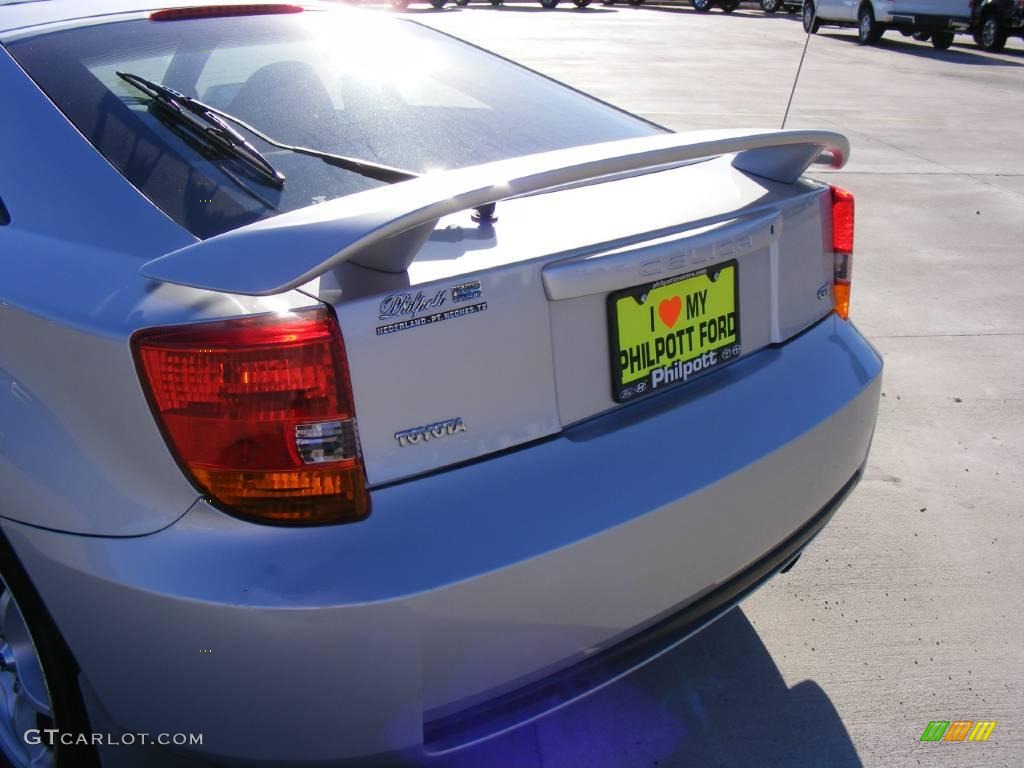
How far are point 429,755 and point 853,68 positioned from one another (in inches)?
683

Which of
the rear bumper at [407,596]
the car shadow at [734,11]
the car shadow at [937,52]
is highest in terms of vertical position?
the rear bumper at [407,596]

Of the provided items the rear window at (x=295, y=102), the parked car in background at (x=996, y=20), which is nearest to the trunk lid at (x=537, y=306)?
the rear window at (x=295, y=102)

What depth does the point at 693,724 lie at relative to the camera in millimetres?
2367

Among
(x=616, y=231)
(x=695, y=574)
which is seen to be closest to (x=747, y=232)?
(x=616, y=231)

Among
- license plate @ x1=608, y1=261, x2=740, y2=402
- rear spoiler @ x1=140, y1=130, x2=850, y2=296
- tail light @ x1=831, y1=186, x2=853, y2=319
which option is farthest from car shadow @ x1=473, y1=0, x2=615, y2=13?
rear spoiler @ x1=140, y1=130, x2=850, y2=296

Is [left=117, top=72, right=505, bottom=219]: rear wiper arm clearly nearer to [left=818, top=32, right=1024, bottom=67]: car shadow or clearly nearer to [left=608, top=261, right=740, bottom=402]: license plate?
[left=608, top=261, right=740, bottom=402]: license plate

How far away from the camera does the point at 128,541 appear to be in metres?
1.62

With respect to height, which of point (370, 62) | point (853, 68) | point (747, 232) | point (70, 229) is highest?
point (370, 62)

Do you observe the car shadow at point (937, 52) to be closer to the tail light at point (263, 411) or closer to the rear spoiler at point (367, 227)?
the rear spoiler at point (367, 227)

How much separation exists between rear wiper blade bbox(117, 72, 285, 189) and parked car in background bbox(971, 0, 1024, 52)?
2073cm

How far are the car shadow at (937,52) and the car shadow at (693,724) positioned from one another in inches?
718

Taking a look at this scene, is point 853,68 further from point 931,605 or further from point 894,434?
point 931,605

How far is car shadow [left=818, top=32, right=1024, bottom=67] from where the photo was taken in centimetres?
1820

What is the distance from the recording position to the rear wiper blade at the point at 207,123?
203 cm
